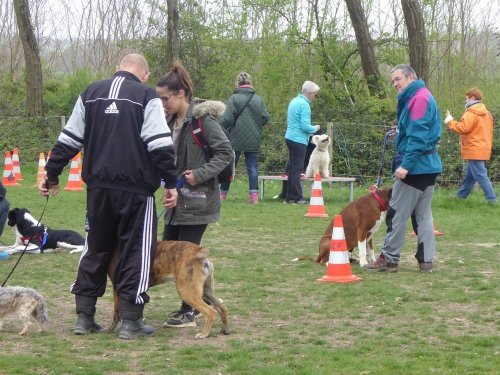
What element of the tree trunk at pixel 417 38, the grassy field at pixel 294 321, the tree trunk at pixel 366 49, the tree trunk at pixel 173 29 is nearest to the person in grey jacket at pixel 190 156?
the grassy field at pixel 294 321

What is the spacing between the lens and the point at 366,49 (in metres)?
21.5

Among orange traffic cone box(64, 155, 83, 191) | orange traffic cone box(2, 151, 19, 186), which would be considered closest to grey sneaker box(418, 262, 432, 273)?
orange traffic cone box(64, 155, 83, 191)

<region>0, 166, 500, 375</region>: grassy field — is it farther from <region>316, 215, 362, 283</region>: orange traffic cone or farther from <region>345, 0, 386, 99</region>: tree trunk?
<region>345, 0, 386, 99</region>: tree trunk

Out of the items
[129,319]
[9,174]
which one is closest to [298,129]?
[9,174]

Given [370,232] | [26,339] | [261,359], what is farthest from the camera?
[370,232]

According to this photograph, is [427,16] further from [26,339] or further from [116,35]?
[26,339]

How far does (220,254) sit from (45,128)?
48.7 feet

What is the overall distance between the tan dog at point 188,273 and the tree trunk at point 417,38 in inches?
591

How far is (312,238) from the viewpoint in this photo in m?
11.4

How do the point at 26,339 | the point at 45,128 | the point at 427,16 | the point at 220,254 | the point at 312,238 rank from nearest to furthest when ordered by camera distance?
the point at 26,339, the point at 220,254, the point at 312,238, the point at 45,128, the point at 427,16

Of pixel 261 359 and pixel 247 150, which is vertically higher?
pixel 247 150

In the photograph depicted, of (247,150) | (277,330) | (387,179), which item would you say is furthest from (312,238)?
(387,179)

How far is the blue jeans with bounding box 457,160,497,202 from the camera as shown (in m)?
14.4

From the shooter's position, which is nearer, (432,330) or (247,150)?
(432,330)
